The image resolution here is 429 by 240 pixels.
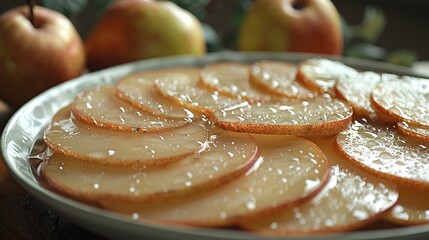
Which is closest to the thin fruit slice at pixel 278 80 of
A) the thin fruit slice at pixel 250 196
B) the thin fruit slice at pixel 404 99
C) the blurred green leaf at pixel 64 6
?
the thin fruit slice at pixel 404 99

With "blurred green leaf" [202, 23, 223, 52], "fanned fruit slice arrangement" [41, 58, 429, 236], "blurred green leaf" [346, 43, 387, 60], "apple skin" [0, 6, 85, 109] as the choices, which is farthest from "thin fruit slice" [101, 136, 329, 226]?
"blurred green leaf" [346, 43, 387, 60]

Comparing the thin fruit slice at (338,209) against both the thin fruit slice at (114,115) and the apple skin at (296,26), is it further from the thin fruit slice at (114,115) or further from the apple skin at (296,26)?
the apple skin at (296,26)

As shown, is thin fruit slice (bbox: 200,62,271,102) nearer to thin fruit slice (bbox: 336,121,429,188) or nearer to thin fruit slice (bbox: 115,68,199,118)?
thin fruit slice (bbox: 115,68,199,118)

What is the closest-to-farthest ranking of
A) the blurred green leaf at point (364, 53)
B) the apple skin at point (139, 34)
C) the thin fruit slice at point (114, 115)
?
the thin fruit slice at point (114, 115) → the apple skin at point (139, 34) → the blurred green leaf at point (364, 53)

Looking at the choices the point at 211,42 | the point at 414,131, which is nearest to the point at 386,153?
the point at 414,131

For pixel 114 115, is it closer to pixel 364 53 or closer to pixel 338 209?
pixel 338 209

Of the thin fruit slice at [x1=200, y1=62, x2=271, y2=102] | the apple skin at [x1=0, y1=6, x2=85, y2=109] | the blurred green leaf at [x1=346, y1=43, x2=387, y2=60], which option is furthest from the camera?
the blurred green leaf at [x1=346, y1=43, x2=387, y2=60]
